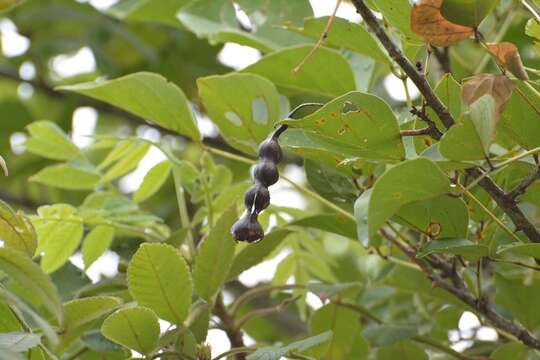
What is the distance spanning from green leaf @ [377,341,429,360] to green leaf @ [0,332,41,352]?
61 centimetres

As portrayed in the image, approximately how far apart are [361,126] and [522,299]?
435mm

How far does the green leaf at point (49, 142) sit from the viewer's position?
1350 mm

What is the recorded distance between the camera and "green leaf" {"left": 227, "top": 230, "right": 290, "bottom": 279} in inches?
43.3

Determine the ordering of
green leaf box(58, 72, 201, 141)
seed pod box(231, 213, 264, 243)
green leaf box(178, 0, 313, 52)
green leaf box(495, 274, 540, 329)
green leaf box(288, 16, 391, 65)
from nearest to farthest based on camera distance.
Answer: seed pod box(231, 213, 264, 243) → green leaf box(288, 16, 391, 65) → green leaf box(58, 72, 201, 141) → green leaf box(495, 274, 540, 329) → green leaf box(178, 0, 313, 52)

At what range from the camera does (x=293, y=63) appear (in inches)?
45.0

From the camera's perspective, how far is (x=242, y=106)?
108cm

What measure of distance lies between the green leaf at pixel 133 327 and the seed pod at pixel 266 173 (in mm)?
156

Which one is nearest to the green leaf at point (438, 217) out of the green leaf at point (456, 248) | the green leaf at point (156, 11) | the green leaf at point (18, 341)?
the green leaf at point (456, 248)

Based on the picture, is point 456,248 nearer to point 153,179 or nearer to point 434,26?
point 434,26

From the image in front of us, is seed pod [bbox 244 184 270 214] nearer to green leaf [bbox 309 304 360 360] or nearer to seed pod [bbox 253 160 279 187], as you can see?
seed pod [bbox 253 160 279 187]

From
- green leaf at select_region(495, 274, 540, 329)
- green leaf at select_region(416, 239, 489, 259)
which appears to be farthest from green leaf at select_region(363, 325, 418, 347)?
green leaf at select_region(416, 239, 489, 259)

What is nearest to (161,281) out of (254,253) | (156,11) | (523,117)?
(254,253)

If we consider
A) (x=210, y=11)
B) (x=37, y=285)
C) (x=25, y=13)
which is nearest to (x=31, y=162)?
(x=25, y=13)

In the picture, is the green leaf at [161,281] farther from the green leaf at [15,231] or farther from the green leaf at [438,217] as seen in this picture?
the green leaf at [438,217]
